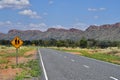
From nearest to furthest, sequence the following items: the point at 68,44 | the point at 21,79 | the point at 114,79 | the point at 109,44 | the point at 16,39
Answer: the point at 114,79
the point at 21,79
the point at 16,39
the point at 109,44
the point at 68,44

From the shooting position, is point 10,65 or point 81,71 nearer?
point 81,71

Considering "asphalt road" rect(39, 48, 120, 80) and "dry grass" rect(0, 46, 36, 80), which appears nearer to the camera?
"asphalt road" rect(39, 48, 120, 80)

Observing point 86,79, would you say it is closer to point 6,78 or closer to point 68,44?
point 6,78

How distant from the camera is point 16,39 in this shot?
1101 inches

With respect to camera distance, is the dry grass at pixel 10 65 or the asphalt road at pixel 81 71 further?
the dry grass at pixel 10 65

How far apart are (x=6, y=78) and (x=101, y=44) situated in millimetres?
145923

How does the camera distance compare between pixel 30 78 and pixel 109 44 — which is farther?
pixel 109 44

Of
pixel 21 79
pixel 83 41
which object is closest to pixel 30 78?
pixel 21 79

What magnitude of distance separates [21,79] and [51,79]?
175 cm

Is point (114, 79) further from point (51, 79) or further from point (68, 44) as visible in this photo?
point (68, 44)

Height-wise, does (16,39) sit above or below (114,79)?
above

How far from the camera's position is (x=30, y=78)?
1789 centimetres

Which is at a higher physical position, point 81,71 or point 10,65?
point 10,65

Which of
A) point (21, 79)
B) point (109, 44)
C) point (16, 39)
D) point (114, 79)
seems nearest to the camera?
point (114, 79)
